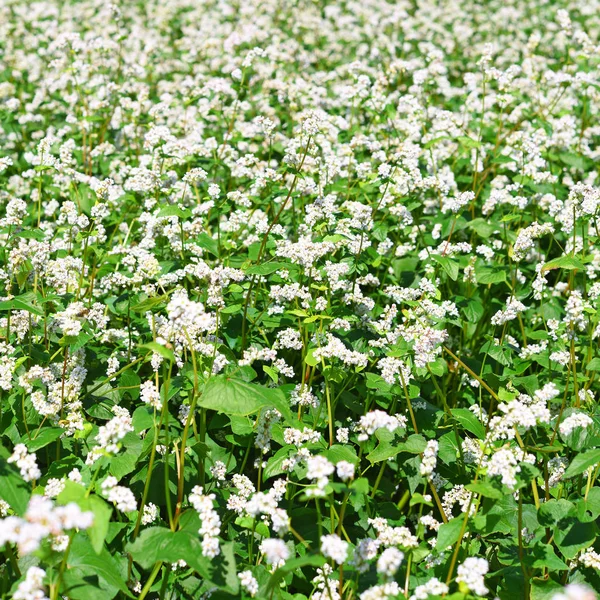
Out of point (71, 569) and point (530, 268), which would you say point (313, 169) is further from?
point (71, 569)

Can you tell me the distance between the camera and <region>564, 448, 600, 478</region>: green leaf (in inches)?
121

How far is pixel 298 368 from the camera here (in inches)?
187

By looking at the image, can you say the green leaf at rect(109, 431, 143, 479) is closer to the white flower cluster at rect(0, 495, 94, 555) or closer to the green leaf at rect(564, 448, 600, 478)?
the white flower cluster at rect(0, 495, 94, 555)

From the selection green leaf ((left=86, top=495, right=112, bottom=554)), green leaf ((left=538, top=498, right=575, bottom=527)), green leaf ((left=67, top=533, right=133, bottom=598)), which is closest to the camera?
green leaf ((left=86, top=495, right=112, bottom=554))

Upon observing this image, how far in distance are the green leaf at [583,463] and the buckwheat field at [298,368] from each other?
0.01 metres

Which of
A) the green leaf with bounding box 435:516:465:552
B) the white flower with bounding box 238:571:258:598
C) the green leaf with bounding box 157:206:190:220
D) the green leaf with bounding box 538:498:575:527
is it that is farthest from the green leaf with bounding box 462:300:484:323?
the white flower with bounding box 238:571:258:598

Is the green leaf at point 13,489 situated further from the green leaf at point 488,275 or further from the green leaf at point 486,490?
the green leaf at point 488,275

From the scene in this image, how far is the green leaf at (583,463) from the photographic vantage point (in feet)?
10.1

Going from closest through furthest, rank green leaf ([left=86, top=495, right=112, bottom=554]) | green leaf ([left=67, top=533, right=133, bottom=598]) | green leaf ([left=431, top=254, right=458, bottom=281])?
green leaf ([left=86, top=495, right=112, bottom=554]) < green leaf ([left=67, top=533, right=133, bottom=598]) < green leaf ([left=431, top=254, right=458, bottom=281])

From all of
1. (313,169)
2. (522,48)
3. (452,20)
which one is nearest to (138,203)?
(313,169)

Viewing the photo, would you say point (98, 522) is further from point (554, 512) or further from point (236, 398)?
point (554, 512)

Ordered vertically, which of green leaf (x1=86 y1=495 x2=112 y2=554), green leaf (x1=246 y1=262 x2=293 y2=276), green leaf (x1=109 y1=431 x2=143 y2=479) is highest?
green leaf (x1=246 y1=262 x2=293 y2=276)

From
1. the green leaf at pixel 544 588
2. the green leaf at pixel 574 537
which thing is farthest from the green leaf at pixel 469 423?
the green leaf at pixel 544 588

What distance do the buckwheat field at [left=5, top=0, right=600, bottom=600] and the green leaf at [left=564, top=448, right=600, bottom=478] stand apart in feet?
0.05
